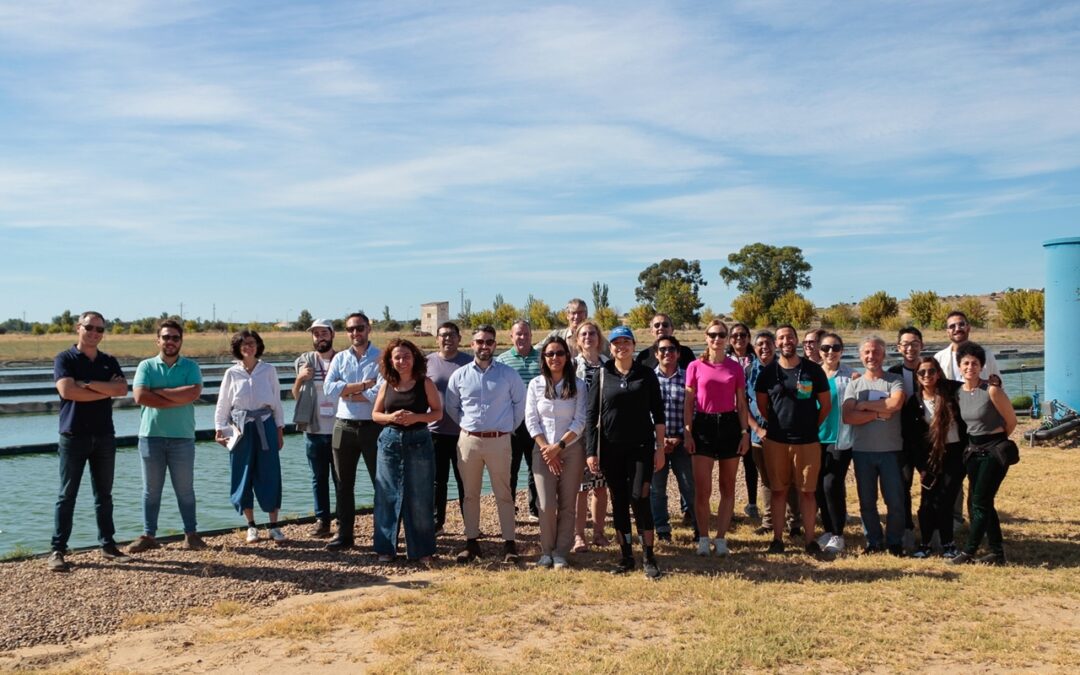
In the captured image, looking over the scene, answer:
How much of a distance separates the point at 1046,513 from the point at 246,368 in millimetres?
6408

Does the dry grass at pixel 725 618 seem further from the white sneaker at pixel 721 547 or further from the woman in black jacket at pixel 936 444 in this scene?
the woman in black jacket at pixel 936 444

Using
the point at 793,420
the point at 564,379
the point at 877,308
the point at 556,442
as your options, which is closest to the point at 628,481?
the point at 556,442

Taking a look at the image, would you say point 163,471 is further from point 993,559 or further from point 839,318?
point 839,318

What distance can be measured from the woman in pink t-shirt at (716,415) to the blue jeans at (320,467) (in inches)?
109

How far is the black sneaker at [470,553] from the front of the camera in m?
5.99

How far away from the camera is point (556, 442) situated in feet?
19.0

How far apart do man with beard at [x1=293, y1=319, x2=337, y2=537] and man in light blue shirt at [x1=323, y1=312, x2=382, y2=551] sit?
15.4 inches

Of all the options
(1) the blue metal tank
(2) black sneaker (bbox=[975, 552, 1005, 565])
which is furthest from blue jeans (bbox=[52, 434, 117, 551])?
(1) the blue metal tank

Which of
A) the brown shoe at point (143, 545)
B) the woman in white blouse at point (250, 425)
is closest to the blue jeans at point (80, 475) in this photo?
the brown shoe at point (143, 545)

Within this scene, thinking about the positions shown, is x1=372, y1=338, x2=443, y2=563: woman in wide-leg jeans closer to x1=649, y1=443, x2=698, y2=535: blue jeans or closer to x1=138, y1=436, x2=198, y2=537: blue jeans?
x1=138, y1=436, x2=198, y2=537: blue jeans

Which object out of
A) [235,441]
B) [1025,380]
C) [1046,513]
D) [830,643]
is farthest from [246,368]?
[1025,380]

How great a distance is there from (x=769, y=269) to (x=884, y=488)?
6951cm

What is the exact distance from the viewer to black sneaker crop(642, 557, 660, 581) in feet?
18.0

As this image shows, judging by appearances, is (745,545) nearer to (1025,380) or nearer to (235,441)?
(235,441)
